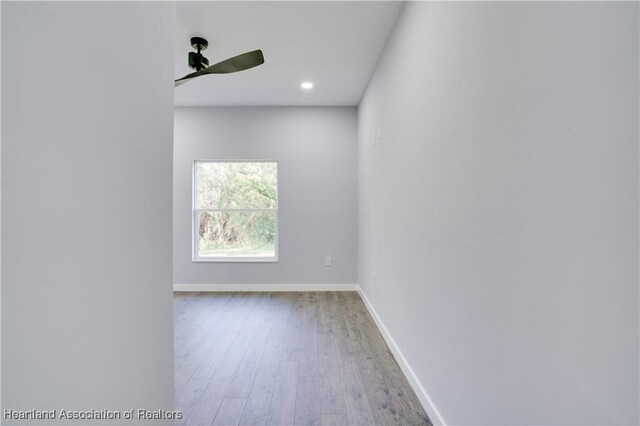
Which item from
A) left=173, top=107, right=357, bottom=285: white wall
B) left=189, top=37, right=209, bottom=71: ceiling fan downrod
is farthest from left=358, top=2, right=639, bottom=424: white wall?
left=173, top=107, right=357, bottom=285: white wall

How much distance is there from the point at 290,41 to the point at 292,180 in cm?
208

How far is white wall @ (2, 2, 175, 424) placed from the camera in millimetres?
476

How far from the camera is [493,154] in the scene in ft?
3.73

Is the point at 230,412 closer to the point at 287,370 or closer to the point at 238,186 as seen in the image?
the point at 287,370

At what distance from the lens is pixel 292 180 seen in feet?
14.9

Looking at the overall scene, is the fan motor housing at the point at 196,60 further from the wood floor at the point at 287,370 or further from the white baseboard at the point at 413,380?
the white baseboard at the point at 413,380

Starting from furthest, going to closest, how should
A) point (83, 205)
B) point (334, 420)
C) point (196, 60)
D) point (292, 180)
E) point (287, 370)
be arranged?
point (292, 180), point (196, 60), point (287, 370), point (334, 420), point (83, 205)

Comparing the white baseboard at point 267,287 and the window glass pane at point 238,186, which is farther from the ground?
the window glass pane at point 238,186

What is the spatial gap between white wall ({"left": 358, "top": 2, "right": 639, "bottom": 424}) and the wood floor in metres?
0.41

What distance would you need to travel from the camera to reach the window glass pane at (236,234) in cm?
461

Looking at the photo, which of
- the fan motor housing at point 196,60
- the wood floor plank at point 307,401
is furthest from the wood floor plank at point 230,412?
the fan motor housing at point 196,60

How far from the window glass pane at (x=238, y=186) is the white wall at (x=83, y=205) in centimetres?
360

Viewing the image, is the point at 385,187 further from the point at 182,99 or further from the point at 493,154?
the point at 182,99

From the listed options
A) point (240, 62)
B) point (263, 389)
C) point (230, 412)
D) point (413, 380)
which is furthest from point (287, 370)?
point (240, 62)
